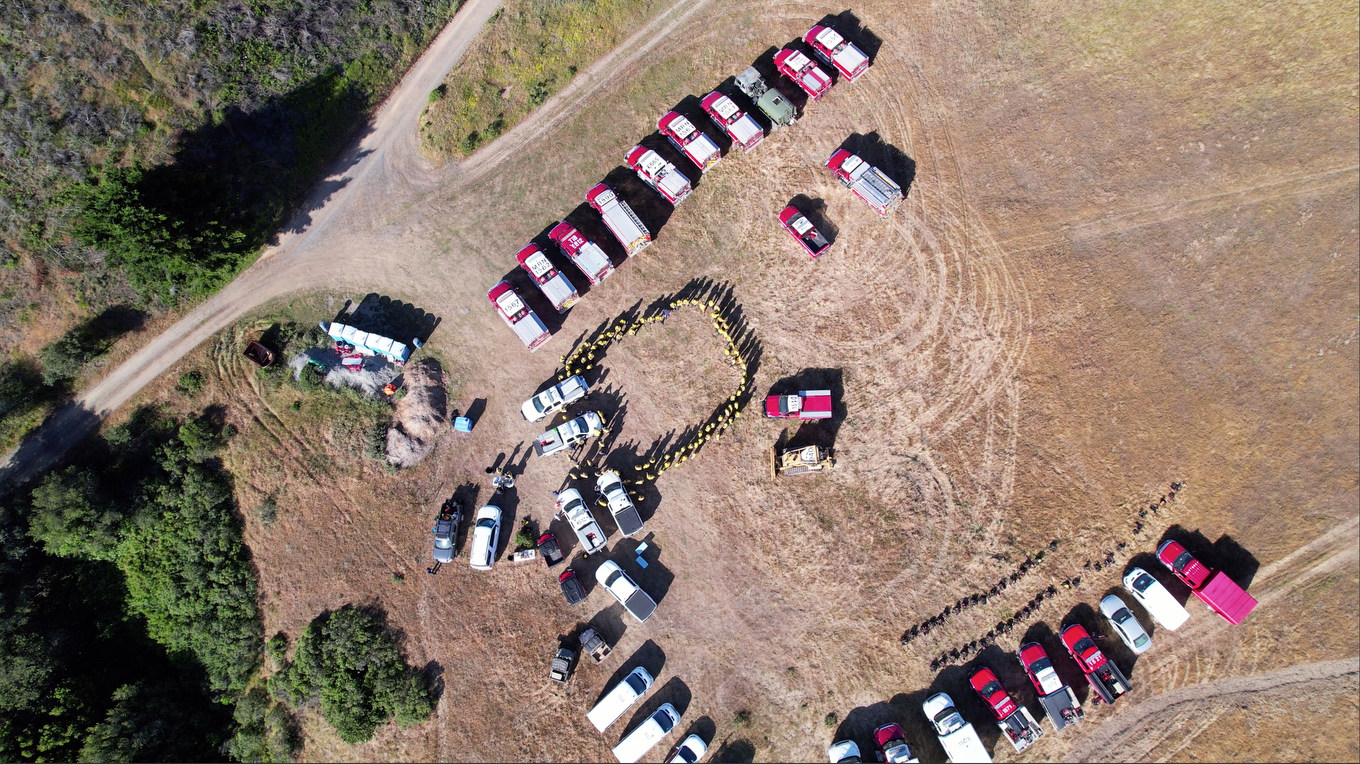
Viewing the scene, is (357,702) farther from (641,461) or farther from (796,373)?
(796,373)

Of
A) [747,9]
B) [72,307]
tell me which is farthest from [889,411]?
[72,307]

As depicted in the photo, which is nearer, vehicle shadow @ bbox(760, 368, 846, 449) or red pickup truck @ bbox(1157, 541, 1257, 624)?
red pickup truck @ bbox(1157, 541, 1257, 624)

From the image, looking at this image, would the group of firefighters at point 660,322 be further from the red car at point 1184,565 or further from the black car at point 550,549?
the red car at point 1184,565

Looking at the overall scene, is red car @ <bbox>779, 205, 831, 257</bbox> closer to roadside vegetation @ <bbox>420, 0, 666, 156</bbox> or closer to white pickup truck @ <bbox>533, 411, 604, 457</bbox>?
white pickup truck @ <bbox>533, 411, 604, 457</bbox>

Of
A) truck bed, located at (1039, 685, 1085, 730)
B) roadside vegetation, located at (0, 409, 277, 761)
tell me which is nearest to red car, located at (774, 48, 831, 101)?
truck bed, located at (1039, 685, 1085, 730)

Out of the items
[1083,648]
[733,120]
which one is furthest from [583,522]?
[1083,648]

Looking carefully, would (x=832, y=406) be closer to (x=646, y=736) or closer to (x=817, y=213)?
(x=817, y=213)
